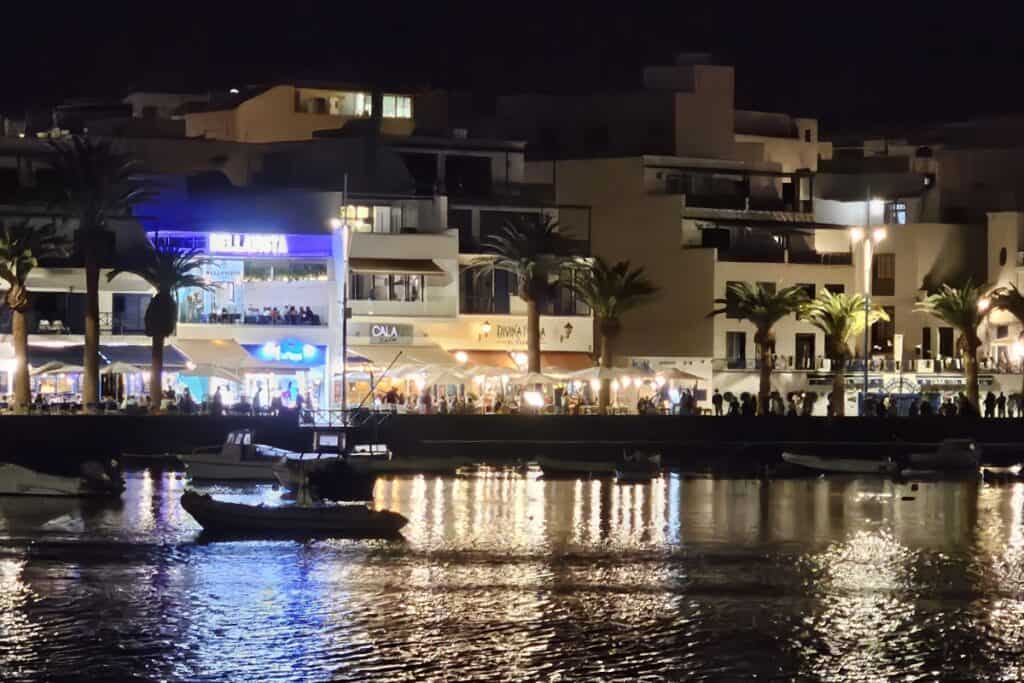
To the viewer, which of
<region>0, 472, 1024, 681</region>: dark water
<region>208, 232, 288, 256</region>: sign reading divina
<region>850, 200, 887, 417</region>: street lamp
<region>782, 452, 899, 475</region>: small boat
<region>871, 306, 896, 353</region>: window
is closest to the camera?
<region>0, 472, 1024, 681</region>: dark water

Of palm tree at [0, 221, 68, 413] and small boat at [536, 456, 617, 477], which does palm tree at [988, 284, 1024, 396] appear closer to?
small boat at [536, 456, 617, 477]

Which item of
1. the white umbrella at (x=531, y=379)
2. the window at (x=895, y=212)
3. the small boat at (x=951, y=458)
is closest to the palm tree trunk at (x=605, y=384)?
the white umbrella at (x=531, y=379)

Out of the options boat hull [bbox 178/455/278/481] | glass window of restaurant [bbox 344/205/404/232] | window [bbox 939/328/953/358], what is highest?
glass window of restaurant [bbox 344/205/404/232]

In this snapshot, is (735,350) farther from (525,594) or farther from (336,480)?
(525,594)

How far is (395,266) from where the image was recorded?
317 feet

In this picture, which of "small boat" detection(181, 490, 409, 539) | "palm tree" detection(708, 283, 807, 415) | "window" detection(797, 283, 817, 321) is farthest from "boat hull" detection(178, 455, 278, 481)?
"window" detection(797, 283, 817, 321)

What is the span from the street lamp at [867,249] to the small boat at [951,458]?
6.50 metres

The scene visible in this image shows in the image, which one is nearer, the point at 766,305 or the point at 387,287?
the point at 387,287

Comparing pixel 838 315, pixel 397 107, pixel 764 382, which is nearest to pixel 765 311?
pixel 838 315

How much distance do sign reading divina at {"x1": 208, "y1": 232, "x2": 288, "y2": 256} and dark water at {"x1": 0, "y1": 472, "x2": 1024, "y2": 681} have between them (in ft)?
70.6

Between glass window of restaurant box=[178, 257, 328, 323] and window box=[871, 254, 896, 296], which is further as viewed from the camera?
window box=[871, 254, 896, 296]

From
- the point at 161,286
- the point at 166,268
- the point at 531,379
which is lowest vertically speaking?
the point at 531,379

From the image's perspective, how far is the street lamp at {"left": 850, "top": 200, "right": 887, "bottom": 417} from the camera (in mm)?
94613

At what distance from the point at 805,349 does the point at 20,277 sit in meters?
40.6
